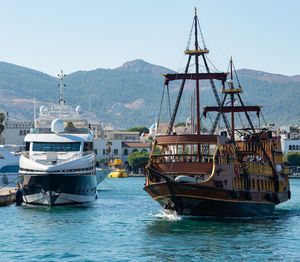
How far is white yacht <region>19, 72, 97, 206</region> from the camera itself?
55.9m

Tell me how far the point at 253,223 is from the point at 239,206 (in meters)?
2.33

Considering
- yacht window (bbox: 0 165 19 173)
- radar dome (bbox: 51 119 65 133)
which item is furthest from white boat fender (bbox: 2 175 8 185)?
radar dome (bbox: 51 119 65 133)

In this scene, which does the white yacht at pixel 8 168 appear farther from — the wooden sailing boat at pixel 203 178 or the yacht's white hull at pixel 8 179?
the wooden sailing boat at pixel 203 178

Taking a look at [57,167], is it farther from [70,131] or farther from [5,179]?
[5,179]

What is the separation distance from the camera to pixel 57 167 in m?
55.8

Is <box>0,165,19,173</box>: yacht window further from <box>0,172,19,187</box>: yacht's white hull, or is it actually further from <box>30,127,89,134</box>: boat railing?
<box>30,127,89,134</box>: boat railing

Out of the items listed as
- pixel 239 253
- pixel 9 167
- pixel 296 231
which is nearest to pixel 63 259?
pixel 239 253

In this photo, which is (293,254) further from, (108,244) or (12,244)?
(12,244)

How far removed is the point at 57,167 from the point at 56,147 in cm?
532

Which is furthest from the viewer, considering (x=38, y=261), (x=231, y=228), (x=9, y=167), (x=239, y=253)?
(x=9, y=167)

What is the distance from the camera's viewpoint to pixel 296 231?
43.4m

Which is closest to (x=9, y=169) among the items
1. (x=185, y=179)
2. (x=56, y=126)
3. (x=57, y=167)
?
(x=56, y=126)

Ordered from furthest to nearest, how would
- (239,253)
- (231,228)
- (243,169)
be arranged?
(243,169), (231,228), (239,253)

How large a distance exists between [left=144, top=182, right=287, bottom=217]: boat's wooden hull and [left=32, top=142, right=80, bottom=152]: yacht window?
49.0 ft
